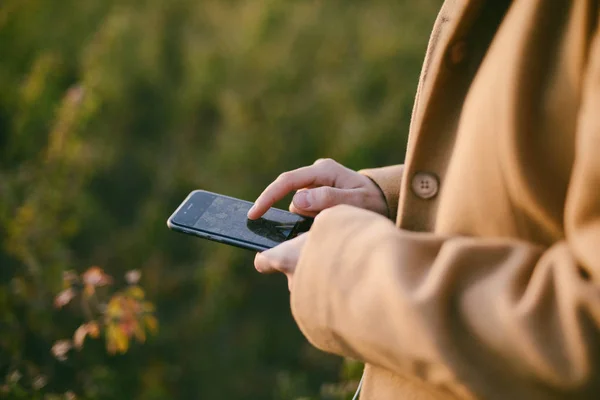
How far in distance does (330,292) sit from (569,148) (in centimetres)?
37

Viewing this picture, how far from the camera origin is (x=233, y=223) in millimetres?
1413

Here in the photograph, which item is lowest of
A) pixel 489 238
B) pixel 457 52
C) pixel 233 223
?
pixel 233 223

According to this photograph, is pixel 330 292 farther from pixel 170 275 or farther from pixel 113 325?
pixel 170 275

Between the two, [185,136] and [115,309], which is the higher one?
[115,309]

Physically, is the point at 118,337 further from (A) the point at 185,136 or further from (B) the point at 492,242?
(A) the point at 185,136

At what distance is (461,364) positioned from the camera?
0.74m

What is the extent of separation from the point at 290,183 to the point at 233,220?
19 centimetres

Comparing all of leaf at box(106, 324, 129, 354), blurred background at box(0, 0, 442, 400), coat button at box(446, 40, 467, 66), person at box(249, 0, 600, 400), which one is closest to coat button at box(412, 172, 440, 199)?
person at box(249, 0, 600, 400)

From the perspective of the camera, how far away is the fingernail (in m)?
1.29

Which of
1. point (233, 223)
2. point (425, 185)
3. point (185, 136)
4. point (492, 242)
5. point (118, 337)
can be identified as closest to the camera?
point (492, 242)

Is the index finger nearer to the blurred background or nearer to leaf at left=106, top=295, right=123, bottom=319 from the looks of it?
leaf at left=106, top=295, right=123, bottom=319

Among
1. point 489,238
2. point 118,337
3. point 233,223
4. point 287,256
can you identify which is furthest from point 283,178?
point 118,337

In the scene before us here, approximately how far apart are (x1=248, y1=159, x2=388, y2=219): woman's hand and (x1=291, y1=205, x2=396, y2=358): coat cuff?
35cm

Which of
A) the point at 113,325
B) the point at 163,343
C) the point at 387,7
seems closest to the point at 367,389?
the point at 113,325
